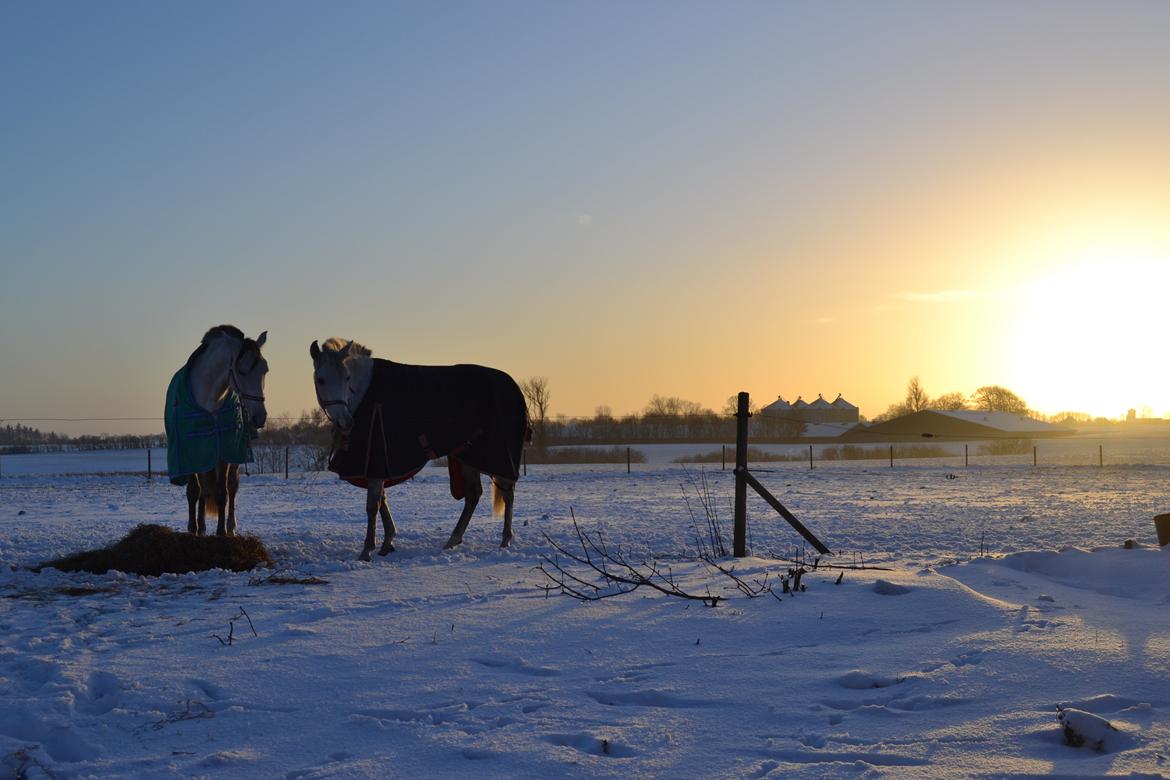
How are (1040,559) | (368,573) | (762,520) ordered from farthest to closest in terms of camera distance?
(762,520)
(368,573)
(1040,559)

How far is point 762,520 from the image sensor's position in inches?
539

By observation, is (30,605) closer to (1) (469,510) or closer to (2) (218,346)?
(2) (218,346)

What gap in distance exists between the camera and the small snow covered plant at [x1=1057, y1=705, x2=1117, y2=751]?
121 inches

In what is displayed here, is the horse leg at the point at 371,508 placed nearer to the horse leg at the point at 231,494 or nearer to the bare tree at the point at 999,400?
the horse leg at the point at 231,494

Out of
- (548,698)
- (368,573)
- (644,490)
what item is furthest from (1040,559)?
(644,490)

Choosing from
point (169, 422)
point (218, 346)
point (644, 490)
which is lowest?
point (644, 490)

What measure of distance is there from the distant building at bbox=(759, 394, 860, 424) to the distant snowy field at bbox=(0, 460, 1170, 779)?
123498 millimetres

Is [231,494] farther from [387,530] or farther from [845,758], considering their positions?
[845,758]

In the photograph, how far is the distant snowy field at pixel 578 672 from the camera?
10.3 feet

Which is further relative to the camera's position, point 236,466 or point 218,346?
point 236,466

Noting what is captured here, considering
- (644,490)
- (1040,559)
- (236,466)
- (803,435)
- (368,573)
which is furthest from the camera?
(803,435)

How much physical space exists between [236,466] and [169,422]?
904mm

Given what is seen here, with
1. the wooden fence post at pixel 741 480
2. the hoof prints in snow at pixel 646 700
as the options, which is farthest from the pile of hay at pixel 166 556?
the hoof prints in snow at pixel 646 700

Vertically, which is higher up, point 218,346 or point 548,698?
point 218,346
